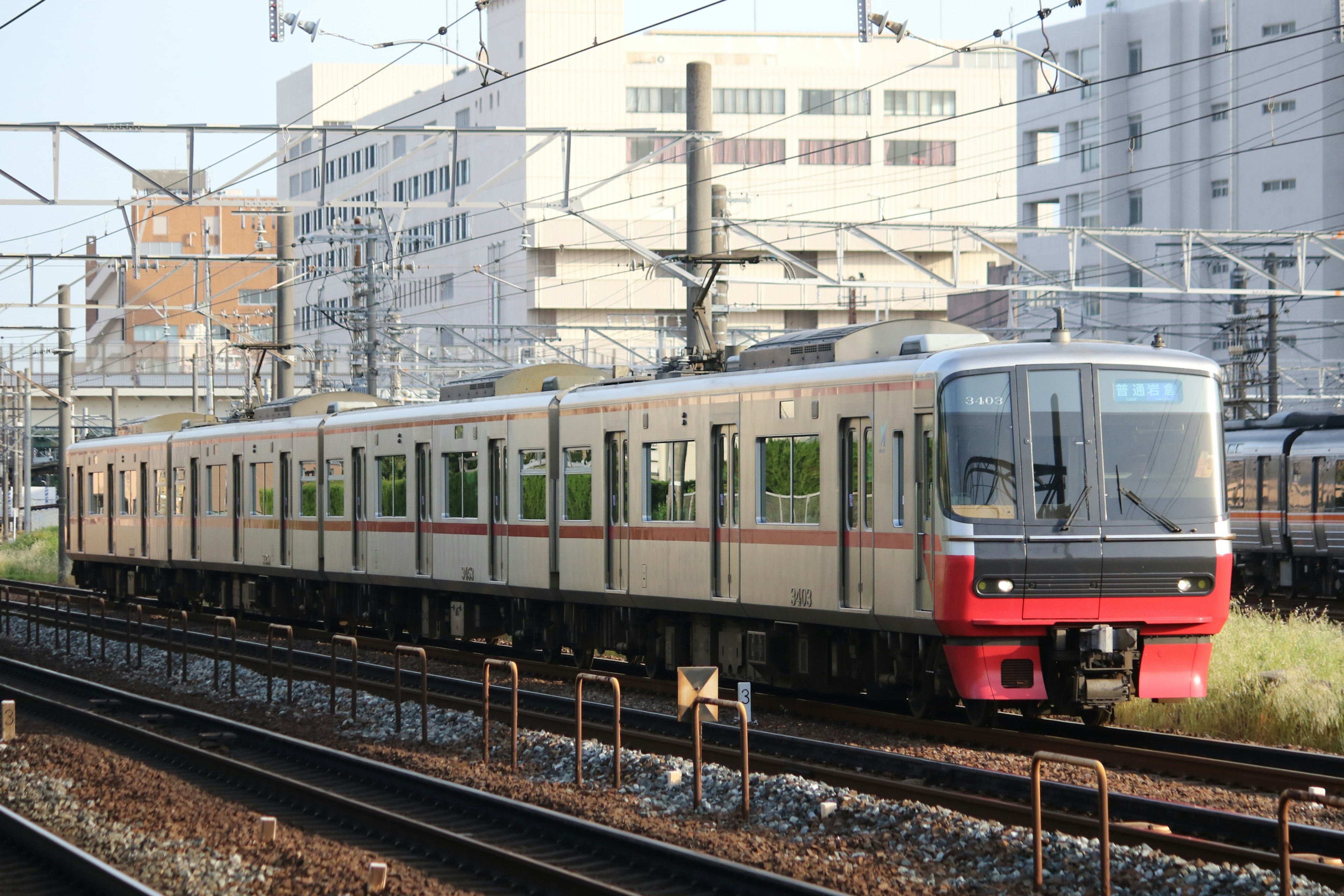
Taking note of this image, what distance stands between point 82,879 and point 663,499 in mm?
8150

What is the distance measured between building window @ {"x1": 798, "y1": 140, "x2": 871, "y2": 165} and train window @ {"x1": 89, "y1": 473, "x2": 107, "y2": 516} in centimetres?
5371

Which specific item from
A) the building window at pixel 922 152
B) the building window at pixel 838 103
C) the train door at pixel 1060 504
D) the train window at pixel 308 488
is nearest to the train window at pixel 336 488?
the train window at pixel 308 488

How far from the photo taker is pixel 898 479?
13.9 m

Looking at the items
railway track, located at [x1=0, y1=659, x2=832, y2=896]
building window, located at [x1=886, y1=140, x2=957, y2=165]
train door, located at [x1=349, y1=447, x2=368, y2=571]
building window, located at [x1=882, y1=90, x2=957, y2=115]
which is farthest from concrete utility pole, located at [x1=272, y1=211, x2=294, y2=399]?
building window, located at [x1=882, y1=90, x2=957, y2=115]

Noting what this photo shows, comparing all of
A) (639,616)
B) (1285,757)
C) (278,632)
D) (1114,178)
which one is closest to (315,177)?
(1114,178)

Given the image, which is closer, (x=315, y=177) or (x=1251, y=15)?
(x=1251, y=15)

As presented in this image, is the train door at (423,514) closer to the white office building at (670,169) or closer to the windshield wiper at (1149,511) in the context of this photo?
the windshield wiper at (1149,511)

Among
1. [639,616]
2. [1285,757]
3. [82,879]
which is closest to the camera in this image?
[82,879]

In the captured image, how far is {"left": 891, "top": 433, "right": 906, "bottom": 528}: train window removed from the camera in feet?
45.4

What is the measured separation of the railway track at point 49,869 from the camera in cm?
978

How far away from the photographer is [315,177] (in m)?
103

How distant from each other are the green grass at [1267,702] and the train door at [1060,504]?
222 cm

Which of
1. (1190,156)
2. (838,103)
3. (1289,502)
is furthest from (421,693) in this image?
(838,103)

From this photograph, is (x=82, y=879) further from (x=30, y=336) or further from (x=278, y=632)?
(x=30, y=336)
